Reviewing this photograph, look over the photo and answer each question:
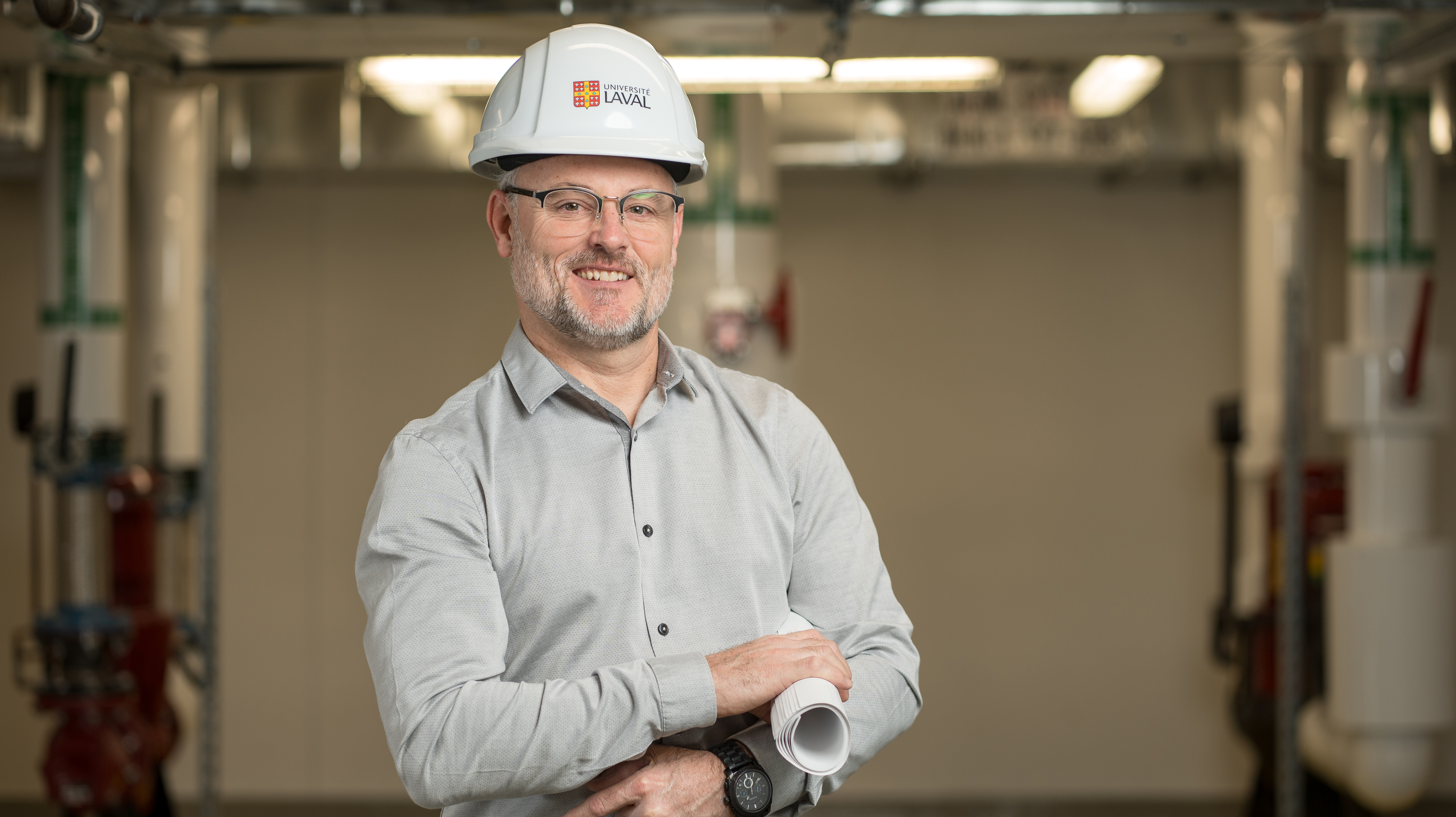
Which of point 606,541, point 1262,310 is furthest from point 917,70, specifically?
point 606,541

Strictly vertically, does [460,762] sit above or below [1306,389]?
below

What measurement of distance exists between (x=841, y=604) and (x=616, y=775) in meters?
0.34

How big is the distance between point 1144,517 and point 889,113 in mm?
2126

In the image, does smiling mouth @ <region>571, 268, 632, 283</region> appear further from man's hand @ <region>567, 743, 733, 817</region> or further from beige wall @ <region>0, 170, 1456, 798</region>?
beige wall @ <region>0, 170, 1456, 798</region>

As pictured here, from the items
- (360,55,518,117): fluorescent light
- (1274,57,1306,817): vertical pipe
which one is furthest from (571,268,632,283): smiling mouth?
(1274,57,1306,817): vertical pipe

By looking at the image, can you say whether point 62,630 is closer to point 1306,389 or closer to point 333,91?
point 333,91

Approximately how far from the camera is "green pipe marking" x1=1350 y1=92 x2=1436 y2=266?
13.2ft

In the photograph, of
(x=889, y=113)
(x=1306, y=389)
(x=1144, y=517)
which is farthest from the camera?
(x=1144, y=517)

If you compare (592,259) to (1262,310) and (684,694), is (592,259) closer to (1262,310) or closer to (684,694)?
(684,694)

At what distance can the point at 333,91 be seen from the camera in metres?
5.24

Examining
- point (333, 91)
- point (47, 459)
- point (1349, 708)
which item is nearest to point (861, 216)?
point (333, 91)

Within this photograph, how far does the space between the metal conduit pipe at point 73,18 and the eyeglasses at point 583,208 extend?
1.50 meters

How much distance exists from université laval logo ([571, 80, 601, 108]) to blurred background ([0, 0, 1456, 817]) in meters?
1.93

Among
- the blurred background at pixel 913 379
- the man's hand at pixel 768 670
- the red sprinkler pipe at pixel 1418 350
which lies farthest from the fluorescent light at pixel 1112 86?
the man's hand at pixel 768 670
